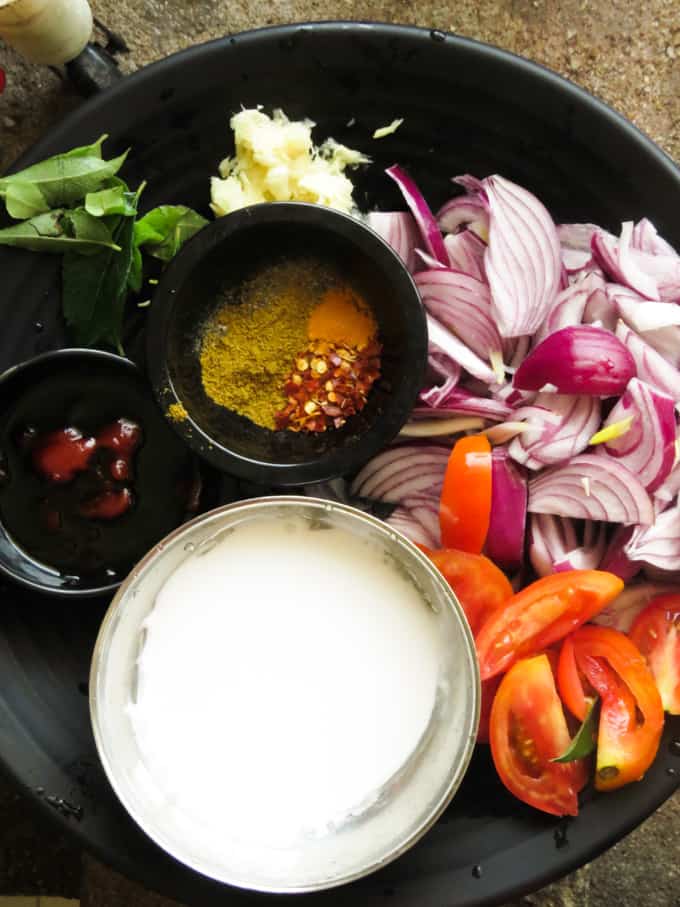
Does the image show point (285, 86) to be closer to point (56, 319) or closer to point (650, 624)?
point (56, 319)

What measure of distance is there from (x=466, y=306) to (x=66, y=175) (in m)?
0.62

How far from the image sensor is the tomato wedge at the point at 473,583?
130 centimetres

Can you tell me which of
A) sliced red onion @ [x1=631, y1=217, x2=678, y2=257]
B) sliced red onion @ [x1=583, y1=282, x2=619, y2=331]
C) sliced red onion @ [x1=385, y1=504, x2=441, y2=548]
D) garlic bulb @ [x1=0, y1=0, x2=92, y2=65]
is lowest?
sliced red onion @ [x1=385, y1=504, x2=441, y2=548]

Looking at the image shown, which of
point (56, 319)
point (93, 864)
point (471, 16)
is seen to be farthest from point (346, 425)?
point (93, 864)

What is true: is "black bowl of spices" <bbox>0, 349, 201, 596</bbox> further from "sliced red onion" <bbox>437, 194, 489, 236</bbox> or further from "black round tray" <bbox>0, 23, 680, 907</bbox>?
"sliced red onion" <bbox>437, 194, 489, 236</bbox>

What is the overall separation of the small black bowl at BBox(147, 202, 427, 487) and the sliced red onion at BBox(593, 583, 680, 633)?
1.39 ft

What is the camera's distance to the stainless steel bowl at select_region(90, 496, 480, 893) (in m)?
1.15

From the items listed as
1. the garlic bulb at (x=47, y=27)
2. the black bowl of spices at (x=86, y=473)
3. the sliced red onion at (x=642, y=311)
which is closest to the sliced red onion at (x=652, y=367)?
the sliced red onion at (x=642, y=311)

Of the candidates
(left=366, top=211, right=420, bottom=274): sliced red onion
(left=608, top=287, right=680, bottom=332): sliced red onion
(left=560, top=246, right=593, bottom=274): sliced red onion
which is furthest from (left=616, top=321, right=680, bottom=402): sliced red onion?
(left=366, top=211, right=420, bottom=274): sliced red onion

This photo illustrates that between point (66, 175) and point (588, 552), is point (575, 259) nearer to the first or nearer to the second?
point (588, 552)

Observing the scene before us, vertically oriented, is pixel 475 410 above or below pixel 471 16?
below

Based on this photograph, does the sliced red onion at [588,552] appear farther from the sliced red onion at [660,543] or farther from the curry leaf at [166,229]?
the curry leaf at [166,229]

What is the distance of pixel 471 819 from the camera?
1.32m

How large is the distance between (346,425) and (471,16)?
2.52ft
